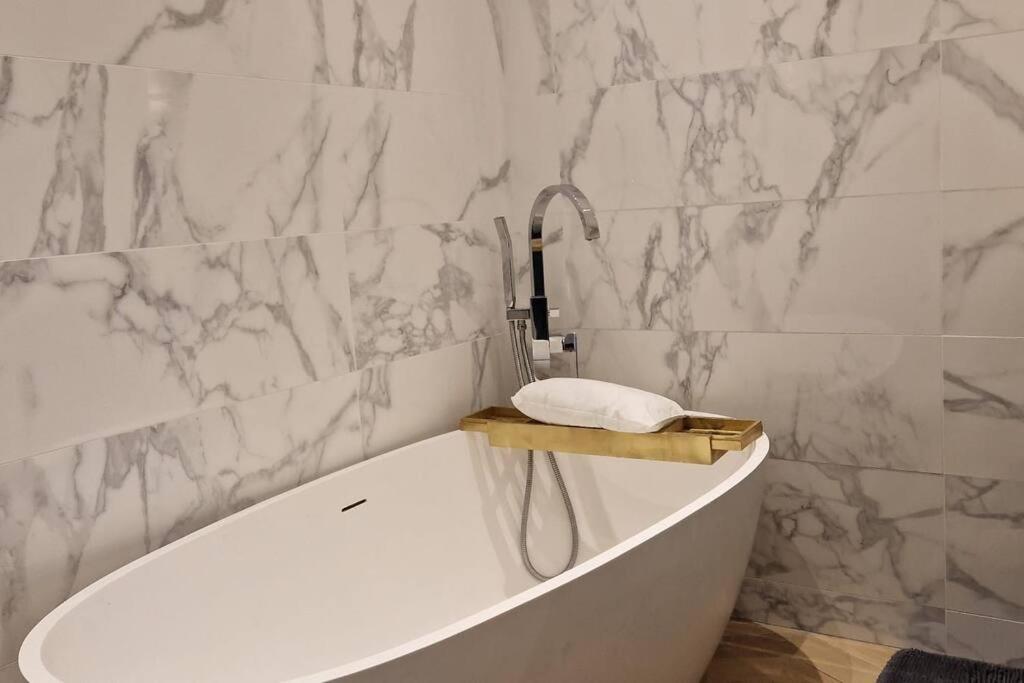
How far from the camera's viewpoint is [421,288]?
2486 mm

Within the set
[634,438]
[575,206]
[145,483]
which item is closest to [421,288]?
[575,206]

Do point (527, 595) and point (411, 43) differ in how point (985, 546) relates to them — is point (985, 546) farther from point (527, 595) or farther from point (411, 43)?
point (411, 43)

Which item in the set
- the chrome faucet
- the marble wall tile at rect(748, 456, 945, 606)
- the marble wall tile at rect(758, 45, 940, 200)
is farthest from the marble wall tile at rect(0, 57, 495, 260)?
the marble wall tile at rect(748, 456, 945, 606)

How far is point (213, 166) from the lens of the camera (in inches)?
76.0

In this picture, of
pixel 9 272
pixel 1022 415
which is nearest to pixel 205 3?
pixel 9 272

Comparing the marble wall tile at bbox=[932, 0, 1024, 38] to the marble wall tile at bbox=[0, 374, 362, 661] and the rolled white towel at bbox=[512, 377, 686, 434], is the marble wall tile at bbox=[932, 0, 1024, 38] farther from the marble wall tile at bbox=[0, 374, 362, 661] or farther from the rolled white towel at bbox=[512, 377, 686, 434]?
the marble wall tile at bbox=[0, 374, 362, 661]

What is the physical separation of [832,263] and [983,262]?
34cm

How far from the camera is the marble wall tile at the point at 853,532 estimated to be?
2.34 metres

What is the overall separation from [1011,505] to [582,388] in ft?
3.37

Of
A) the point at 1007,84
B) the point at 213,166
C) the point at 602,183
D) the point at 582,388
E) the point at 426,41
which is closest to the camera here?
the point at 213,166

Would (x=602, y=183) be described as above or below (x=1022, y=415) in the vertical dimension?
above

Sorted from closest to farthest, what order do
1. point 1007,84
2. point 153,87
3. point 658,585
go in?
point 658,585
point 153,87
point 1007,84

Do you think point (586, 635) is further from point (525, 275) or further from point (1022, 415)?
point (525, 275)

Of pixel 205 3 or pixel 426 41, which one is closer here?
pixel 205 3
